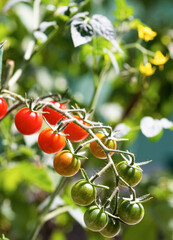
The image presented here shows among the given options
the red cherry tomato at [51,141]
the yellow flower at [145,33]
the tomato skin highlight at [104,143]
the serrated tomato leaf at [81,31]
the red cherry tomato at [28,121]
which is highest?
the serrated tomato leaf at [81,31]

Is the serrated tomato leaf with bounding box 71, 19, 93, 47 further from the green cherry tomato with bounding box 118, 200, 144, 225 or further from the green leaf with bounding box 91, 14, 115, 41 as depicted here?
the green cherry tomato with bounding box 118, 200, 144, 225

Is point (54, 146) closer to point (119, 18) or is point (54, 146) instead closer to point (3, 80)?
point (3, 80)

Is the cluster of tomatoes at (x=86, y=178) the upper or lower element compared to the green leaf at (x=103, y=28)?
lower

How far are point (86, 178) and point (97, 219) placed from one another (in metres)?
0.05

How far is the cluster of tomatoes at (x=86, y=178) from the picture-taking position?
40cm

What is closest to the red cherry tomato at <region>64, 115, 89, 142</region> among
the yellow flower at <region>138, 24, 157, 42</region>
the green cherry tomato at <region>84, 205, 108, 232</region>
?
the green cherry tomato at <region>84, 205, 108, 232</region>

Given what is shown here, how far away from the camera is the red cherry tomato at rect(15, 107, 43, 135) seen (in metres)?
0.44

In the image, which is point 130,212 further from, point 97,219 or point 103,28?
point 103,28

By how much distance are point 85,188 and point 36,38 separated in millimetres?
296

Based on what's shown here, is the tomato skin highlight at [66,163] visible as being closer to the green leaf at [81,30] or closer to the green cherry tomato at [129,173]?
the green cherry tomato at [129,173]

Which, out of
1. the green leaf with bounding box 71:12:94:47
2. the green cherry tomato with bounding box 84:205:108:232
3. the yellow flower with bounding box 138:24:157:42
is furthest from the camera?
the yellow flower with bounding box 138:24:157:42

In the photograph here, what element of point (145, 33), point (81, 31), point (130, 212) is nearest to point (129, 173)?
point (130, 212)

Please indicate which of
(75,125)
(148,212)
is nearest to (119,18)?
(75,125)

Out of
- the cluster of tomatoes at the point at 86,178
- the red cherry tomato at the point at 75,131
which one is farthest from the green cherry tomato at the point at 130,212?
the red cherry tomato at the point at 75,131
